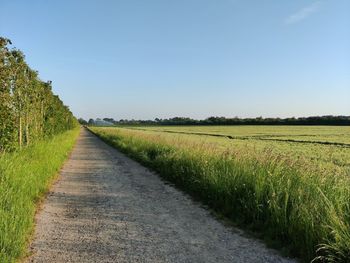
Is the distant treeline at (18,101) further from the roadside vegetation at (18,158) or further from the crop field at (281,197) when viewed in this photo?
the crop field at (281,197)

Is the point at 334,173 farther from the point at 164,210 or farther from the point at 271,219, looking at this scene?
the point at 164,210

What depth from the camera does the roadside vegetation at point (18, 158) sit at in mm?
5867

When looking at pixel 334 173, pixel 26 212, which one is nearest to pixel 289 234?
pixel 334 173

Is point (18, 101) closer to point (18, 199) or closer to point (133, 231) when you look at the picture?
point (18, 199)

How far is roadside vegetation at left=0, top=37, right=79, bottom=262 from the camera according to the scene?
19.2 feet

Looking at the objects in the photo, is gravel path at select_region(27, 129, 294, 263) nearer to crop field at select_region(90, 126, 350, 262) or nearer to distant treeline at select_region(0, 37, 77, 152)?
crop field at select_region(90, 126, 350, 262)

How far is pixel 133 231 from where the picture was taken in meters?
6.86

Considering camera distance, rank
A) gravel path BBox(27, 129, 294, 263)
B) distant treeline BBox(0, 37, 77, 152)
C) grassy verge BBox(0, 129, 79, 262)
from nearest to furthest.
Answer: grassy verge BBox(0, 129, 79, 262) → gravel path BBox(27, 129, 294, 263) → distant treeline BBox(0, 37, 77, 152)

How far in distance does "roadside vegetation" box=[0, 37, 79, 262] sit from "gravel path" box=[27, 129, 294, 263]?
331 mm

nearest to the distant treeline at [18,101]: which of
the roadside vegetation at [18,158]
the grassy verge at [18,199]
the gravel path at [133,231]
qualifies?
the roadside vegetation at [18,158]

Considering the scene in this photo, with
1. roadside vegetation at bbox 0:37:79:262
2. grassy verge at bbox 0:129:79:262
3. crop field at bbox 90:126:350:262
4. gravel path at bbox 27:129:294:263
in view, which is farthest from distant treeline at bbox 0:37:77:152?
crop field at bbox 90:126:350:262

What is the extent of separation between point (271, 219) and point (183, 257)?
2.12m

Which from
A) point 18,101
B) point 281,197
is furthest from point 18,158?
point 281,197

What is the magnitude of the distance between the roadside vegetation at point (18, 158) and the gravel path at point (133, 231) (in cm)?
33
